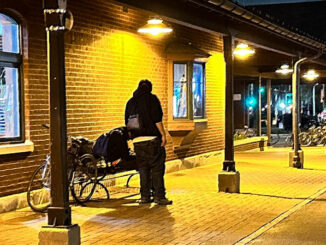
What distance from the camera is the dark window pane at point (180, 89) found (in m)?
14.3

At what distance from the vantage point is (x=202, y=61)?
15031mm

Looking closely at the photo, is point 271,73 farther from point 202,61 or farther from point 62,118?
point 62,118

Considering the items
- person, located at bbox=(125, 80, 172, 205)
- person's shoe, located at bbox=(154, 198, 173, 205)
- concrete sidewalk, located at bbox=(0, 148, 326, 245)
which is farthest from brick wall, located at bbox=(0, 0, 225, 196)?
person's shoe, located at bbox=(154, 198, 173, 205)


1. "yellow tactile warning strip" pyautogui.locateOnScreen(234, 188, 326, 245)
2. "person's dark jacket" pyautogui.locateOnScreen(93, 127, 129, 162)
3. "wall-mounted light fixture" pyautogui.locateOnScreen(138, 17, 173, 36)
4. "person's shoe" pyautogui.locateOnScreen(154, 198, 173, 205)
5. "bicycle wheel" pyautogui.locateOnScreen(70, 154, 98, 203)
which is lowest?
"yellow tactile warning strip" pyautogui.locateOnScreen(234, 188, 326, 245)

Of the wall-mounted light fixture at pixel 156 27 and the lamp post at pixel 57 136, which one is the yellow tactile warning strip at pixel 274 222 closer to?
the lamp post at pixel 57 136

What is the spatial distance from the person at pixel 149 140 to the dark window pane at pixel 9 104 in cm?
180

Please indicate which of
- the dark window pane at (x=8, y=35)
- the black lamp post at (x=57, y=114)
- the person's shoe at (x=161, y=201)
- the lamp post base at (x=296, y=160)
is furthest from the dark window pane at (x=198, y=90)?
the black lamp post at (x=57, y=114)

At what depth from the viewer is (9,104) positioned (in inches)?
366

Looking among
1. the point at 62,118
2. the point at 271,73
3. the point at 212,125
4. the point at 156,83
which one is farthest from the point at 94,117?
the point at 271,73

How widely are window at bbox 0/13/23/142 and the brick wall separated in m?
0.13

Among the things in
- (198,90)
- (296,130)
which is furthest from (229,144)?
(296,130)

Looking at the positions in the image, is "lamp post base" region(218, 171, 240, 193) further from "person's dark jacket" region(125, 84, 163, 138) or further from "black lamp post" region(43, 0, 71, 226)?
"black lamp post" region(43, 0, 71, 226)

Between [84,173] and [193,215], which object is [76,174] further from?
[193,215]

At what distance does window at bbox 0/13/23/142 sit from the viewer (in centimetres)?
913
